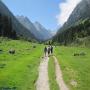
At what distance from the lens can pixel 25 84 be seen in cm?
4072

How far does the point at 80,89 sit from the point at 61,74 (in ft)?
38.8

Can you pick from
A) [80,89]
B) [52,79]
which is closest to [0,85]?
[52,79]

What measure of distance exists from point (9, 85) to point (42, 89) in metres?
5.40

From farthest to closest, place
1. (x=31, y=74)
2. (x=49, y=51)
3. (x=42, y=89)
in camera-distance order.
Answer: (x=49, y=51), (x=31, y=74), (x=42, y=89)

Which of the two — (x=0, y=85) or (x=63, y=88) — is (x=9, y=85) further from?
(x=63, y=88)

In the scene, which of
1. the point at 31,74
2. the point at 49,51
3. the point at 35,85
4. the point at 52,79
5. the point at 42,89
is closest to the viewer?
the point at 42,89

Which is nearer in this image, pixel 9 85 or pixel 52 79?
pixel 9 85

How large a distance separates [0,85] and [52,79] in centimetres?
759

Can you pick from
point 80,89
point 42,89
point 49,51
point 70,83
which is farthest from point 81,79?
point 49,51

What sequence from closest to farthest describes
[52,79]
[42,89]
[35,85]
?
[42,89], [35,85], [52,79]

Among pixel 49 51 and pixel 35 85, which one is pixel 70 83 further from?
pixel 49 51

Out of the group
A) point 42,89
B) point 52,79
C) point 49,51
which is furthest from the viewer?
point 49,51

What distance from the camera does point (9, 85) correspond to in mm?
40000

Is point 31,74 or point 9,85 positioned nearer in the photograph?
point 9,85
